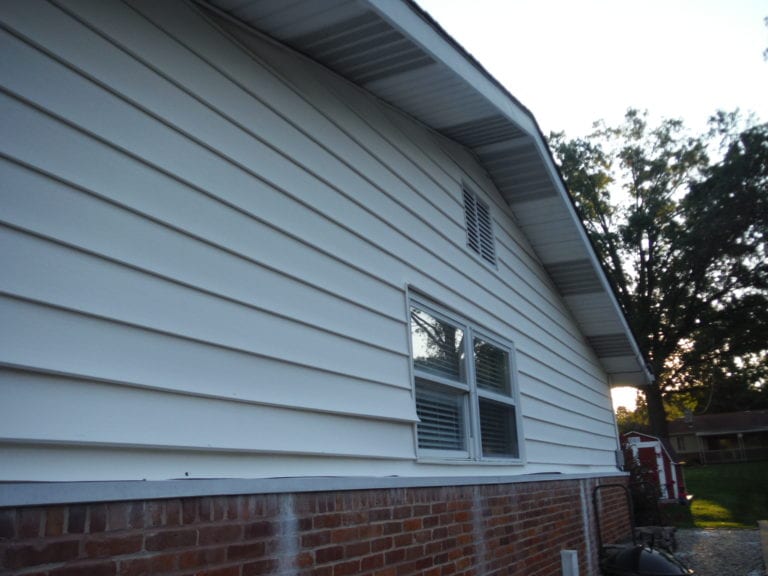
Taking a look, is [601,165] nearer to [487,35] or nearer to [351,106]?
[487,35]

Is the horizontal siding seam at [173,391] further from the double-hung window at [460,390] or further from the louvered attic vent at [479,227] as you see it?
the louvered attic vent at [479,227]

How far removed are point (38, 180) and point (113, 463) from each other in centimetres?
113

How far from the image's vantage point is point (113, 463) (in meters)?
2.61

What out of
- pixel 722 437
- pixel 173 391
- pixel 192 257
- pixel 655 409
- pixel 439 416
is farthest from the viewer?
pixel 722 437

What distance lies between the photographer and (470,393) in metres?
5.75

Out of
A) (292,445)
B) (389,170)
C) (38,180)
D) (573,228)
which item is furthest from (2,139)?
(573,228)

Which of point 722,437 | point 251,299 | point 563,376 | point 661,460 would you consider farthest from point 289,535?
point 722,437

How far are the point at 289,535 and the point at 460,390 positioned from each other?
259cm

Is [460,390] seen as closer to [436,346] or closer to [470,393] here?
[470,393]

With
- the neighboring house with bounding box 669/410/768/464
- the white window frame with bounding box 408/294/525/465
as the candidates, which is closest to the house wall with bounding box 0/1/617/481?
the white window frame with bounding box 408/294/525/465

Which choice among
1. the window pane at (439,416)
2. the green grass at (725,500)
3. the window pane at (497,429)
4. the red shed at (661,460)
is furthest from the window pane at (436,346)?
the red shed at (661,460)

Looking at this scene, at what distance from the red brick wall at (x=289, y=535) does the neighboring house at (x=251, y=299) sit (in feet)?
0.04

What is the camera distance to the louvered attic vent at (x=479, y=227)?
6693 mm

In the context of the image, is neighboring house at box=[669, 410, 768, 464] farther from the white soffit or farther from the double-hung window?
the double-hung window
